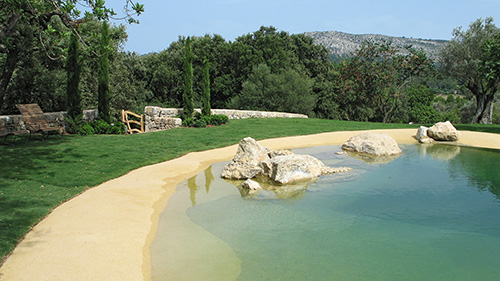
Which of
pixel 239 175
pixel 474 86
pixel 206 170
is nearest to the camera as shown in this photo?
A: pixel 239 175

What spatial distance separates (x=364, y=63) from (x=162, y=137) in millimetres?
22490

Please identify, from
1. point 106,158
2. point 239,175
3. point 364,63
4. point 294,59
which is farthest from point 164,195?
point 294,59

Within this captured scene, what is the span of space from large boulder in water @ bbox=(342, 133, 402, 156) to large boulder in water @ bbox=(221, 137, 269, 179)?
5.03 metres

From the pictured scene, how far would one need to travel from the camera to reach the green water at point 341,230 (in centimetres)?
556

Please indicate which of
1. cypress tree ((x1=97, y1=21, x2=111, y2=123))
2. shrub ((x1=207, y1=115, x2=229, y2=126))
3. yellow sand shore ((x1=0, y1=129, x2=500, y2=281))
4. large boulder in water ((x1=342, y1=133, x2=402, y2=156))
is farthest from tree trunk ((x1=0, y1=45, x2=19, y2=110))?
large boulder in water ((x1=342, y1=133, x2=402, y2=156))

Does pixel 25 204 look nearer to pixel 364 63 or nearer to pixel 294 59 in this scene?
pixel 364 63

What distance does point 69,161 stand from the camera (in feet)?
36.2

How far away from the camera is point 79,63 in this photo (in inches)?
661

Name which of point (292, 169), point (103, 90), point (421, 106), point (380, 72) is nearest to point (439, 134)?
point (292, 169)

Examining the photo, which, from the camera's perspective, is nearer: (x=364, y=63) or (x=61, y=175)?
(x=61, y=175)

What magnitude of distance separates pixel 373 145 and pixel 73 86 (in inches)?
567

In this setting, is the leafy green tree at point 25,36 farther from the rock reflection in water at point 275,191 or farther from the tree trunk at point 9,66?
the rock reflection in water at point 275,191

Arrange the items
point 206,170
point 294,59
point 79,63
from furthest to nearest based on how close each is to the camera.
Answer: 1. point 294,59
2. point 79,63
3. point 206,170

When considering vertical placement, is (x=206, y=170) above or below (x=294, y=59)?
below
